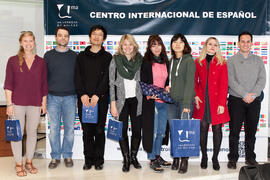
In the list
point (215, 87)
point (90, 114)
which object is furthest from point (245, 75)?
point (90, 114)

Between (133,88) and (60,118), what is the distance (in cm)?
100

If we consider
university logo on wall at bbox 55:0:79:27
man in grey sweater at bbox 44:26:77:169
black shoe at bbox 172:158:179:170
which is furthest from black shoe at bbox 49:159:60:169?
university logo on wall at bbox 55:0:79:27

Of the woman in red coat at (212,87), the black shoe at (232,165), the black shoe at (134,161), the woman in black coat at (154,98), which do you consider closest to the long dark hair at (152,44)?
the woman in black coat at (154,98)

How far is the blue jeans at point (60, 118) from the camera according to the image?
355 cm

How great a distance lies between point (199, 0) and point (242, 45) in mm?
862

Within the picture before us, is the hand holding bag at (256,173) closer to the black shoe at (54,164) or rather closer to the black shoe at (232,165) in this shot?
the black shoe at (232,165)

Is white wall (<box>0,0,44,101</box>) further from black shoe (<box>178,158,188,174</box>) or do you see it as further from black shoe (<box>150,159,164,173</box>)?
black shoe (<box>178,158,188,174</box>)

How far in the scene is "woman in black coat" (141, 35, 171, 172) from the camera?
3363 millimetres

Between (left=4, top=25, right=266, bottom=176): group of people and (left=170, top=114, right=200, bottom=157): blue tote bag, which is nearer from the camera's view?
(left=170, top=114, right=200, bottom=157): blue tote bag

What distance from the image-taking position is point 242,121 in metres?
3.61

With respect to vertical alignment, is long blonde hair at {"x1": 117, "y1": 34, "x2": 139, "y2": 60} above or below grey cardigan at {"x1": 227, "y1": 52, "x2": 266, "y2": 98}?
above

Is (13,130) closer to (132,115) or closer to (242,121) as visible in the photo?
(132,115)

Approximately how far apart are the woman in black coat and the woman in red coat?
0.40 meters

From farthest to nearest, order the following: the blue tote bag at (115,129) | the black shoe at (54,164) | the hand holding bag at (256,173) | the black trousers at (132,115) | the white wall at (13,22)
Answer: the white wall at (13,22) < the black shoe at (54,164) < the black trousers at (132,115) < the blue tote bag at (115,129) < the hand holding bag at (256,173)
